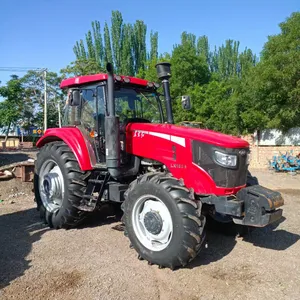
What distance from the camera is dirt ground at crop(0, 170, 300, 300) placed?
3.58 m

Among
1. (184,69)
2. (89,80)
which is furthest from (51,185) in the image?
A: (184,69)

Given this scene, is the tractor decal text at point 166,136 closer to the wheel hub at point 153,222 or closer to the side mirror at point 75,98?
the wheel hub at point 153,222

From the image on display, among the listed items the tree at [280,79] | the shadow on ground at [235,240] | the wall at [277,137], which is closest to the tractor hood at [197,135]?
the shadow on ground at [235,240]

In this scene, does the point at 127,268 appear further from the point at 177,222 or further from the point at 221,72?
the point at 221,72

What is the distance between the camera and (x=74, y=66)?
34.5m

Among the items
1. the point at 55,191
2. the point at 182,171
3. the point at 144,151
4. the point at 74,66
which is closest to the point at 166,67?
the point at 144,151

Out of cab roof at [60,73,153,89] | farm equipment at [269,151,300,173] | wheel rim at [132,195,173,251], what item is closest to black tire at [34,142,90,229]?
cab roof at [60,73,153,89]

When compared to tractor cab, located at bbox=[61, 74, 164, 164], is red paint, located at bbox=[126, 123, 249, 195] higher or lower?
lower

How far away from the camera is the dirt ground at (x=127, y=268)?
3.58 meters

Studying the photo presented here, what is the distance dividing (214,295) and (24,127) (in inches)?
1866

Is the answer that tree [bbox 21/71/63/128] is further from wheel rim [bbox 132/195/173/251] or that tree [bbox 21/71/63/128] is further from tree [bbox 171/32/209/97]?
wheel rim [bbox 132/195/173/251]

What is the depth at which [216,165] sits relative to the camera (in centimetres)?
425

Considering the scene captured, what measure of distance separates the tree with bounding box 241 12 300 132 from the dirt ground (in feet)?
37.0

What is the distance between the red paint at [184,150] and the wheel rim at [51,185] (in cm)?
167
